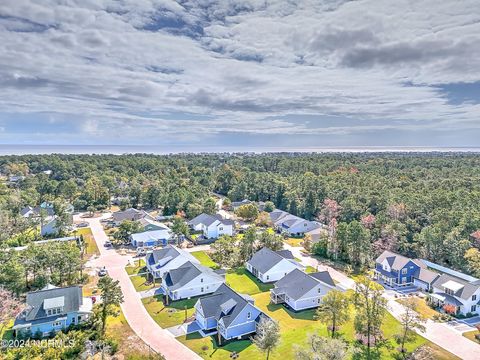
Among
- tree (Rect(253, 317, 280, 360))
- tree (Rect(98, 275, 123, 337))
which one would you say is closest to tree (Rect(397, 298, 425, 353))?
tree (Rect(253, 317, 280, 360))

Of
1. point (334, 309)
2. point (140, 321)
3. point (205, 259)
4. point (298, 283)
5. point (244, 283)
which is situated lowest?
point (244, 283)

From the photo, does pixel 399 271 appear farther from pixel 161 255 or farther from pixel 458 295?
pixel 161 255

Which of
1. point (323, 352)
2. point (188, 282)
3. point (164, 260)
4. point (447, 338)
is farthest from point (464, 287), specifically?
point (164, 260)

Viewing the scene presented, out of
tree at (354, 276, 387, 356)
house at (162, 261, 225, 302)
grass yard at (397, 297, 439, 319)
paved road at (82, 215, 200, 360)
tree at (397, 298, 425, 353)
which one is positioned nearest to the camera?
paved road at (82, 215, 200, 360)

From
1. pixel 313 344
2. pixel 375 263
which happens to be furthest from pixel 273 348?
pixel 375 263

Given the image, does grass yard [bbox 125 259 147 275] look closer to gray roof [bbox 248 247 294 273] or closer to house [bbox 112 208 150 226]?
gray roof [bbox 248 247 294 273]

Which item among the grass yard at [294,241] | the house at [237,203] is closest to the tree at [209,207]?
the house at [237,203]
